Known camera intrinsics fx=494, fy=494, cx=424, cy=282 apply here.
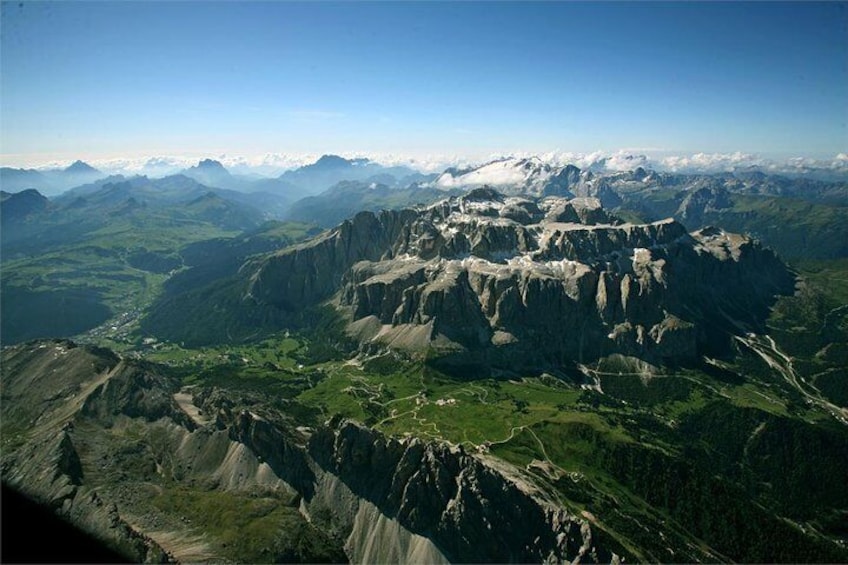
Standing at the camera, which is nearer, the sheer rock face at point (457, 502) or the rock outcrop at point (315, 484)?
the rock outcrop at point (315, 484)

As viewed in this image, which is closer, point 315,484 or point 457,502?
point 457,502

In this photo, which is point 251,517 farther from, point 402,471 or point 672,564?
point 672,564

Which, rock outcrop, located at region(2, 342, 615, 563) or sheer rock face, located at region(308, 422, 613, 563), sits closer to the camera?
rock outcrop, located at region(2, 342, 615, 563)

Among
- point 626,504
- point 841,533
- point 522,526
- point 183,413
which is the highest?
point 183,413

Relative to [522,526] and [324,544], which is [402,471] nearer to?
[324,544]

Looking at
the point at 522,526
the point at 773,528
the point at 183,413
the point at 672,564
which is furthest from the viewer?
the point at 183,413

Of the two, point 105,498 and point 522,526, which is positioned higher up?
point 105,498

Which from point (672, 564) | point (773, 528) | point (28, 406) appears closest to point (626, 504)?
point (672, 564)

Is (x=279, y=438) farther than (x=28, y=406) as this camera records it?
No

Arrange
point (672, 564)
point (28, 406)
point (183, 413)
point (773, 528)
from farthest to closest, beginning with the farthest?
point (28, 406) → point (183, 413) → point (773, 528) → point (672, 564)

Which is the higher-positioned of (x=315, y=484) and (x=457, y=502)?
(x=457, y=502)
